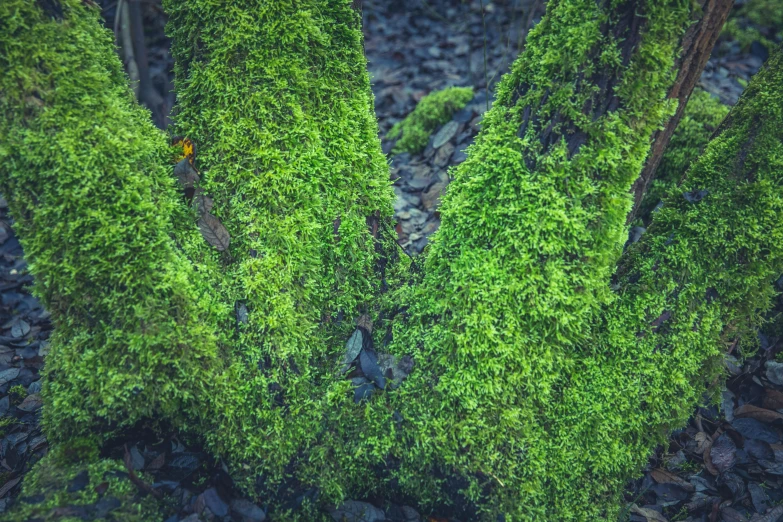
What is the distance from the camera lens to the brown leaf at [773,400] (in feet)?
8.20

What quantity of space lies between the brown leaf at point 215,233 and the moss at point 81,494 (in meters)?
0.89

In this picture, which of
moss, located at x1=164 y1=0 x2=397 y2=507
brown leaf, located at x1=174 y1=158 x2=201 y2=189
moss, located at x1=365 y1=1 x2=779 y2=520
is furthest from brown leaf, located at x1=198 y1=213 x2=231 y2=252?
moss, located at x1=365 y1=1 x2=779 y2=520

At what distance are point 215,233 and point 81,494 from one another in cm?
104

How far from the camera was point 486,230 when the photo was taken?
1.83 m

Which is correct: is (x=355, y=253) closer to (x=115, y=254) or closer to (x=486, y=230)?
(x=486, y=230)

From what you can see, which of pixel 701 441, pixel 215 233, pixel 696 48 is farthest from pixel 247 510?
pixel 696 48

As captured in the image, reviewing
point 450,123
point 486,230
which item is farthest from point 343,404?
point 450,123

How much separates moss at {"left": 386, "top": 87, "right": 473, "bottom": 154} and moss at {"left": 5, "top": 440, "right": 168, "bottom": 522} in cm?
334

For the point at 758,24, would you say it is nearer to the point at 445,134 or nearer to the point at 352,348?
the point at 445,134

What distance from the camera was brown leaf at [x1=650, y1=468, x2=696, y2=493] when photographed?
2299 mm

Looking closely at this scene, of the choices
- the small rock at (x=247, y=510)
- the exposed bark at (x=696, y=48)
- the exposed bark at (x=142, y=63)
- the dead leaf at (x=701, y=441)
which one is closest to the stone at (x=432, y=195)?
the exposed bark at (x=696, y=48)

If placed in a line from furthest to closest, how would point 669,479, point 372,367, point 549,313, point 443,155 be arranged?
point 443,155 < point 669,479 < point 372,367 < point 549,313

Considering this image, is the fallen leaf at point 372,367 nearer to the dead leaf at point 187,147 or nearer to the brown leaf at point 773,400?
the dead leaf at point 187,147

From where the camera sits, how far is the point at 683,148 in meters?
3.25
